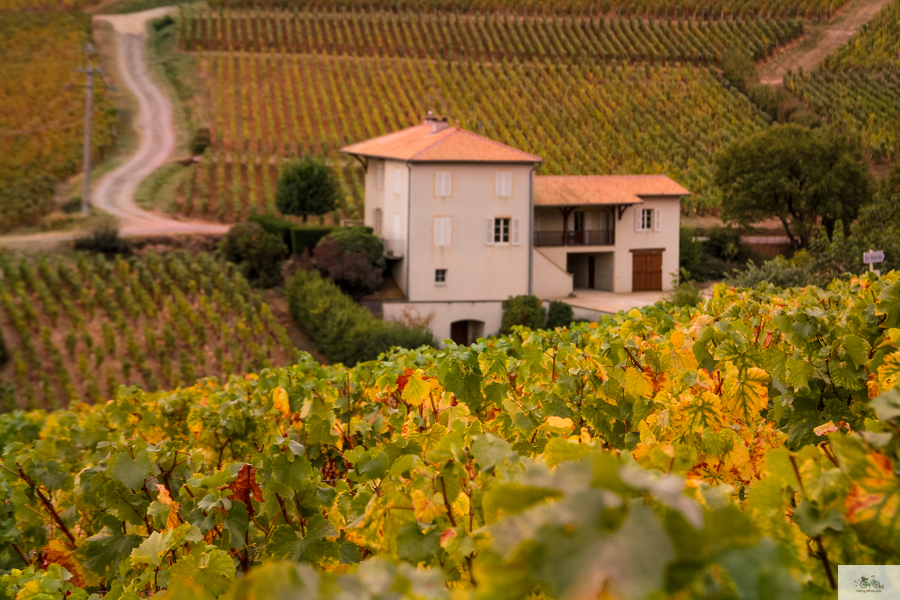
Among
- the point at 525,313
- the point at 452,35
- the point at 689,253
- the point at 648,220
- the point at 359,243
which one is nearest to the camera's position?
the point at 525,313

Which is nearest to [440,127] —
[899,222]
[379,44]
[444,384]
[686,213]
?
[686,213]

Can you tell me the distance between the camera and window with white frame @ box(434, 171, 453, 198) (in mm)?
27516

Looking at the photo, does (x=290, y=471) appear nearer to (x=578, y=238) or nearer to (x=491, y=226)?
(x=491, y=226)

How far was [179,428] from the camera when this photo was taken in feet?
18.7

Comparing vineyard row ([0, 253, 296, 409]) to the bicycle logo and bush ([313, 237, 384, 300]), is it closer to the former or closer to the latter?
bush ([313, 237, 384, 300])

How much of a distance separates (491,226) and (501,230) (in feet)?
1.41

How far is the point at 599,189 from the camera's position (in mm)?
30109

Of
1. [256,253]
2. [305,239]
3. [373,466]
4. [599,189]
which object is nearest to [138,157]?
[305,239]

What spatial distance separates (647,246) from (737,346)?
1112 inches

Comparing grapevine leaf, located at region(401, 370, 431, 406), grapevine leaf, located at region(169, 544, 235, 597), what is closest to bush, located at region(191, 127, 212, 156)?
grapevine leaf, located at region(401, 370, 431, 406)

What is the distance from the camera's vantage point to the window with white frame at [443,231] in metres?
27.6

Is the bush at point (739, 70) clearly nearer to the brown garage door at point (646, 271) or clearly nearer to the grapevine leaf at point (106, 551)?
the brown garage door at point (646, 271)

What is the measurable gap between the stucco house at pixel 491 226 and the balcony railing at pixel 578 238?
0.12 feet

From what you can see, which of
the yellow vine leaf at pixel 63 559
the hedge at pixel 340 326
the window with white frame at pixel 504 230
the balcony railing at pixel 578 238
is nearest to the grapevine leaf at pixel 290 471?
the yellow vine leaf at pixel 63 559
